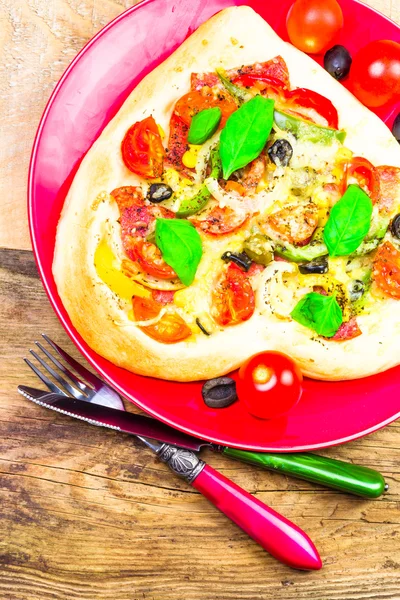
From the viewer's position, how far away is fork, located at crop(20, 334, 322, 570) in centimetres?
430

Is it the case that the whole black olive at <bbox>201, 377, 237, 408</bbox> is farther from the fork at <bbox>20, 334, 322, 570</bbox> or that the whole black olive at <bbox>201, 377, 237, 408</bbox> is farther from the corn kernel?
the corn kernel

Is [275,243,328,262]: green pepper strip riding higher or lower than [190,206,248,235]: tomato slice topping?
higher

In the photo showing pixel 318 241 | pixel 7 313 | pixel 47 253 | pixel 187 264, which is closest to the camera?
pixel 187 264

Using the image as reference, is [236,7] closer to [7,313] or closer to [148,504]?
[7,313]

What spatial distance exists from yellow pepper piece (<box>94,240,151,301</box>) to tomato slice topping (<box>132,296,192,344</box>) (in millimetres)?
74

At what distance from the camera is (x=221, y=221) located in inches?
160

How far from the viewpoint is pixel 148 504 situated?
454cm

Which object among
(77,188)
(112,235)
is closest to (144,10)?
(77,188)

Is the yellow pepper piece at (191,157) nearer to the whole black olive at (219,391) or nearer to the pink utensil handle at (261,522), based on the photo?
the whole black olive at (219,391)

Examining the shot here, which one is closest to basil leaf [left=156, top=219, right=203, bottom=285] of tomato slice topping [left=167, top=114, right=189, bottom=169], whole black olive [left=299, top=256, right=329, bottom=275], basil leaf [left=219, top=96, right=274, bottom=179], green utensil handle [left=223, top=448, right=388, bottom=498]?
basil leaf [left=219, top=96, right=274, bottom=179]

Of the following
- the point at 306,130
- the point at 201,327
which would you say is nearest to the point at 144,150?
→ the point at 306,130

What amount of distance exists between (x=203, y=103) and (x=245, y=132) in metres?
0.46

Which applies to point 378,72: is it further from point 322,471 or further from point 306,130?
point 322,471

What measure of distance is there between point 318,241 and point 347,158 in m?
0.55
